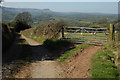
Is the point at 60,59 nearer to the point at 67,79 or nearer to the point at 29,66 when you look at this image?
the point at 29,66

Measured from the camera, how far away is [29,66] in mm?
12359

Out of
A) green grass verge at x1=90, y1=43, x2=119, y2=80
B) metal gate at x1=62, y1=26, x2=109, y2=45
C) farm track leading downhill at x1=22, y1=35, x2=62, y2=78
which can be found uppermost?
metal gate at x1=62, y1=26, x2=109, y2=45

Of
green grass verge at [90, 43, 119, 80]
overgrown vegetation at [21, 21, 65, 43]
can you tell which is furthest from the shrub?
green grass verge at [90, 43, 119, 80]

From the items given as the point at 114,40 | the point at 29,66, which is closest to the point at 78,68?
the point at 29,66

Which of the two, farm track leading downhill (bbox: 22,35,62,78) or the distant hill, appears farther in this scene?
the distant hill

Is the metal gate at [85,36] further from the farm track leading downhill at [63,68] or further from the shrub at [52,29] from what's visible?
the farm track leading downhill at [63,68]

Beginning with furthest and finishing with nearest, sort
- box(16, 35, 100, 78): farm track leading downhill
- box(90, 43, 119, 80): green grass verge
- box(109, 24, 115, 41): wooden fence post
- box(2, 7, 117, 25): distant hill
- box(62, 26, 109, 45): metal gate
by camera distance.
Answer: box(2, 7, 117, 25): distant hill → box(62, 26, 109, 45): metal gate → box(109, 24, 115, 41): wooden fence post → box(16, 35, 100, 78): farm track leading downhill → box(90, 43, 119, 80): green grass verge

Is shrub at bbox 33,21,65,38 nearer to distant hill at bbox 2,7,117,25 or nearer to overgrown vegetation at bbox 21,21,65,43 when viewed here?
overgrown vegetation at bbox 21,21,65,43

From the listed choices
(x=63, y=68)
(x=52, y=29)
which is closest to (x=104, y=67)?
(x=63, y=68)

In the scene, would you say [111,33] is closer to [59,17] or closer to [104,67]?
[104,67]

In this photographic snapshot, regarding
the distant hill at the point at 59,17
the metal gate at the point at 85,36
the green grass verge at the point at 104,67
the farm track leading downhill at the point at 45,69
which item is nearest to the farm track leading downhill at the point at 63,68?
the farm track leading downhill at the point at 45,69

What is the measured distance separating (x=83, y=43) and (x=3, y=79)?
394 inches

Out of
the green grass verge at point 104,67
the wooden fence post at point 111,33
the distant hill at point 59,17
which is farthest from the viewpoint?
the distant hill at point 59,17

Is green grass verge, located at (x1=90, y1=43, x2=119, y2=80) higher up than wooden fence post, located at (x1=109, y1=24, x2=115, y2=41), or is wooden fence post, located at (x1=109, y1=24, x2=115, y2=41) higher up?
wooden fence post, located at (x1=109, y1=24, x2=115, y2=41)
